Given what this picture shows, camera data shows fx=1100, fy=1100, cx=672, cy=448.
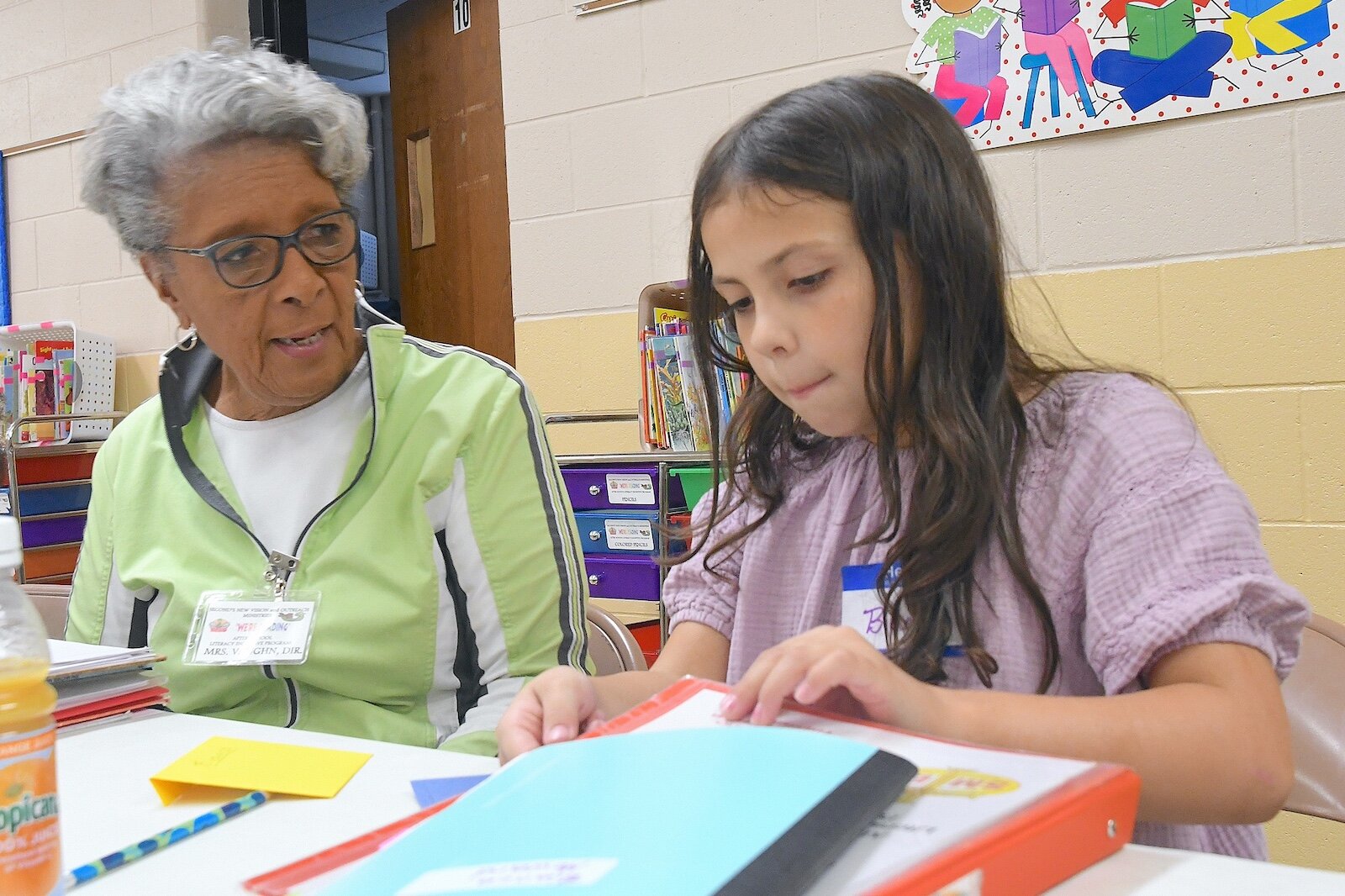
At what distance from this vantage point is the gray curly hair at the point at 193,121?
136 cm

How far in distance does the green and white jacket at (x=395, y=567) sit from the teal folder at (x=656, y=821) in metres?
Result: 0.68

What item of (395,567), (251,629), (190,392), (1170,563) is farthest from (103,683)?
(1170,563)

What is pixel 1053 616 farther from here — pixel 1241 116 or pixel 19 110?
pixel 19 110

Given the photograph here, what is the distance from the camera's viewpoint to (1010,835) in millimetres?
483

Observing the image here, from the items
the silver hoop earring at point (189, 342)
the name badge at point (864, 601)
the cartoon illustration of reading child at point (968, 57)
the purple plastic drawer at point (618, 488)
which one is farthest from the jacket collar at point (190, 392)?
the cartoon illustration of reading child at point (968, 57)

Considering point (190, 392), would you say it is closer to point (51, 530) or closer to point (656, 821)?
point (656, 821)

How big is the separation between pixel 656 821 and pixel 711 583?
71cm

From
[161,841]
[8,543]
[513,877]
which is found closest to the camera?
[513,877]

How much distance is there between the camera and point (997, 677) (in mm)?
971

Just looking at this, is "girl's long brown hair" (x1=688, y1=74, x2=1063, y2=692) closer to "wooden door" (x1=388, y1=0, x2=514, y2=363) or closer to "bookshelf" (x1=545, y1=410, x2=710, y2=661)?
"bookshelf" (x1=545, y1=410, x2=710, y2=661)

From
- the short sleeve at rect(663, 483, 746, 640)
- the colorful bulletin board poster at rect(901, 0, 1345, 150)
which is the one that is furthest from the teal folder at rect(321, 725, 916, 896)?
the colorful bulletin board poster at rect(901, 0, 1345, 150)

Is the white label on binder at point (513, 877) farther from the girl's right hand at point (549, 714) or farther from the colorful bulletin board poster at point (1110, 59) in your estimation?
the colorful bulletin board poster at point (1110, 59)

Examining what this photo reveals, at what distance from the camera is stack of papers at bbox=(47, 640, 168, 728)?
1.03 metres

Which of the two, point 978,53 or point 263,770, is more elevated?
point 978,53
